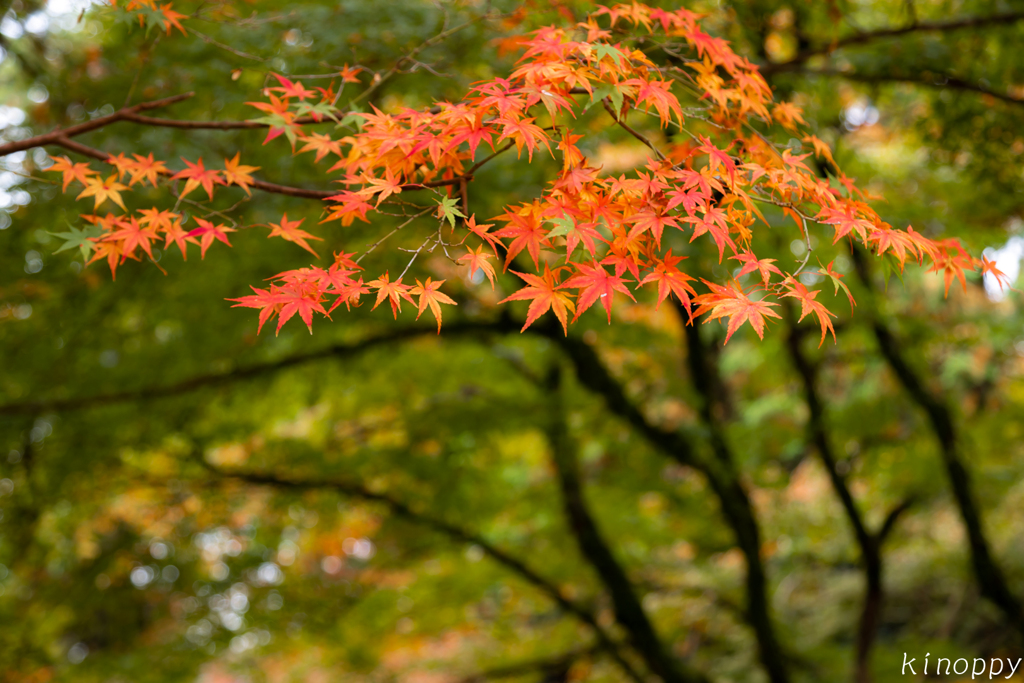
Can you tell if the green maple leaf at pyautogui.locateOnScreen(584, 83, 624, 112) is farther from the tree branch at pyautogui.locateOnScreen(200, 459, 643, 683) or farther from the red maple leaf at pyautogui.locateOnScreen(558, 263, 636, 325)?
the tree branch at pyautogui.locateOnScreen(200, 459, 643, 683)

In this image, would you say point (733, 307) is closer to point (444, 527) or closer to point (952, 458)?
point (444, 527)

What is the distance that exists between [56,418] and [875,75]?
5160 mm

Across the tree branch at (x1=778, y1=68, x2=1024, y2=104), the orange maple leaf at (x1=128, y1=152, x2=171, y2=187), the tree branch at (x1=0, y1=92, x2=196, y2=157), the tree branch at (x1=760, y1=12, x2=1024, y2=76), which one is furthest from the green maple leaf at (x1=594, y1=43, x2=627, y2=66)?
the tree branch at (x1=778, y1=68, x2=1024, y2=104)

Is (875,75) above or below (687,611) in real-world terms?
above

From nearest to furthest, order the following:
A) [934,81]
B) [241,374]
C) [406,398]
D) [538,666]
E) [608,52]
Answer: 1. [608,52]
2. [934,81]
3. [241,374]
4. [406,398]
5. [538,666]

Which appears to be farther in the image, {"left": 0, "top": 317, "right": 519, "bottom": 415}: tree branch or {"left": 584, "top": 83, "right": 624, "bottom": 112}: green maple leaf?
{"left": 0, "top": 317, "right": 519, "bottom": 415}: tree branch

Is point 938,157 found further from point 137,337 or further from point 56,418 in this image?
point 56,418

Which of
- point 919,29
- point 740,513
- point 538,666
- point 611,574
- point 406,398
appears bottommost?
point 538,666

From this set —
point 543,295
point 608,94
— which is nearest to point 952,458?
point 608,94

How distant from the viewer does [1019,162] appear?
3.83 metres

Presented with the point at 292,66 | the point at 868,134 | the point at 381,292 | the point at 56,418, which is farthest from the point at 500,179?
the point at 868,134

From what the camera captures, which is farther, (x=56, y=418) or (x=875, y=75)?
(x=56, y=418)

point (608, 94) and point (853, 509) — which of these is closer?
point (608, 94)

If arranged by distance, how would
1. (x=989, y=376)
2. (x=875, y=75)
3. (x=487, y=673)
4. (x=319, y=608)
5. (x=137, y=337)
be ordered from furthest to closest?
1. (x=989, y=376)
2. (x=487, y=673)
3. (x=319, y=608)
4. (x=137, y=337)
5. (x=875, y=75)
